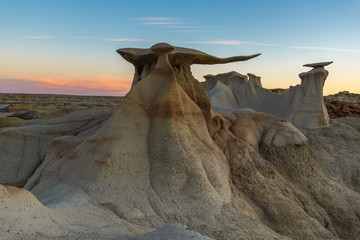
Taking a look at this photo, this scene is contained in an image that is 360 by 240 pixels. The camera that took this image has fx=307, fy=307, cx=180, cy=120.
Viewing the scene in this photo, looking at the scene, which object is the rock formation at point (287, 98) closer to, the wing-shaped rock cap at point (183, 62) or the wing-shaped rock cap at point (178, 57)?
the wing-shaped rock cap at point (183, 62)

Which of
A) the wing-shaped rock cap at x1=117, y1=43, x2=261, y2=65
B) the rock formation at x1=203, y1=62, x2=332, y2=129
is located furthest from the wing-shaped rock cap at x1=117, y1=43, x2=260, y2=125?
the rock formation at x1=203, y1=62, x2=332, y2=129

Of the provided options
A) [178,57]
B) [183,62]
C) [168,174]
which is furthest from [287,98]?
[168,174]

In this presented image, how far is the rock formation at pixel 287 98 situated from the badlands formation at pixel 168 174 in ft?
12.5

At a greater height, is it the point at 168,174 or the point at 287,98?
the point at 287,98

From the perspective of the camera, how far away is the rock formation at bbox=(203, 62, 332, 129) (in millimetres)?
16344

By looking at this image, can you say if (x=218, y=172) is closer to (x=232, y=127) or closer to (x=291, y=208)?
(x=291, y=208)

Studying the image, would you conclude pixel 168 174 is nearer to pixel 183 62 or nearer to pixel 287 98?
pixel 183 62

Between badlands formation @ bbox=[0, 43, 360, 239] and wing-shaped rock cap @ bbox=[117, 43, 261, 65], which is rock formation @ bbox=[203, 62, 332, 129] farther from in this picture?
wing-shaped rock cap @ bbox=[117, 43, 261, 65]

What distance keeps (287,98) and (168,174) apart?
43.9 ft

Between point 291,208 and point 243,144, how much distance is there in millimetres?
2542

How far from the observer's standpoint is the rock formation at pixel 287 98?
16.3m

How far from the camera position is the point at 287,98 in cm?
1877

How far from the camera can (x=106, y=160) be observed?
7512 mm

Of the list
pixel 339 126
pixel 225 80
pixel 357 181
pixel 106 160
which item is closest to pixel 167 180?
pixel 106 160
